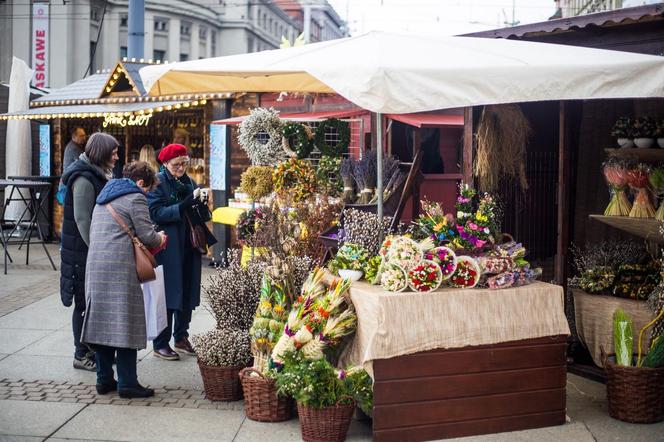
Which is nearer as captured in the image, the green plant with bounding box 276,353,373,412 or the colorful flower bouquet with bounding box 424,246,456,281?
the green plant with bounding box 276,353,373,412

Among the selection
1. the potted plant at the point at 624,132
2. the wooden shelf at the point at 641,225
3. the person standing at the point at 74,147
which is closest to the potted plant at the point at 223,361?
the wooden shelf at the point at 641,225

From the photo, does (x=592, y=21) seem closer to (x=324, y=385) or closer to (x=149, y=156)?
(x=324, y=385)

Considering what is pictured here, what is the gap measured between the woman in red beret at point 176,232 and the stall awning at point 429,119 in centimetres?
312

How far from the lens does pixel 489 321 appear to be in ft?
17.3

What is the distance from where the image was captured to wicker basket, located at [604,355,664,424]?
5520 millimetres

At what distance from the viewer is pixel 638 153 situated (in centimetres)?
692

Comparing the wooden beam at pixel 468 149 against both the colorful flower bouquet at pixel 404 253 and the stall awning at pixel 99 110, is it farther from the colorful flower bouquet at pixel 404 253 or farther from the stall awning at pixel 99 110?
the stall awning at pixel 99 110

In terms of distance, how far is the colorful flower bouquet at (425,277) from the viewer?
5.10 m

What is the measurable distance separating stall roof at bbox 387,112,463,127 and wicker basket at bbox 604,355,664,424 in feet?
13.4

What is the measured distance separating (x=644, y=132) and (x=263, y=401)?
391cm

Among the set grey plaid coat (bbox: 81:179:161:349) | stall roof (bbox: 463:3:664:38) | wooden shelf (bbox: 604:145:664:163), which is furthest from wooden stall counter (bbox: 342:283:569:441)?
stall roof (bbox: 463:3:664:38)

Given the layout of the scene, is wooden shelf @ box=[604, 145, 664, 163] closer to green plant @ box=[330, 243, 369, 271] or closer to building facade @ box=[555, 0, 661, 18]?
green plant @ box=[330, 243, 369, 271]

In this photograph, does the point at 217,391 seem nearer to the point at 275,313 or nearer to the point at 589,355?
the point at 275,313

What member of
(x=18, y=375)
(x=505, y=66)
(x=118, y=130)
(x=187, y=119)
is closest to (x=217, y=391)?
(x=18, y=375)
